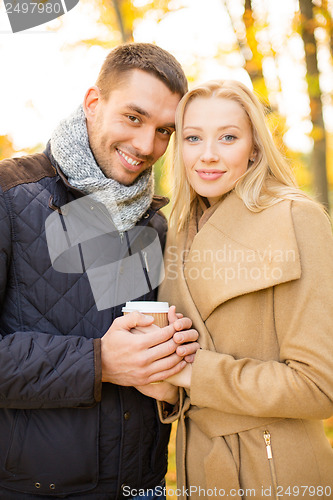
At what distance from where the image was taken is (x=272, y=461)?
213 cm

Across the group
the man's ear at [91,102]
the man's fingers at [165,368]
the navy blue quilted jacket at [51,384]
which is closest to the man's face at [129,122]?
the man's ear at [91,102]

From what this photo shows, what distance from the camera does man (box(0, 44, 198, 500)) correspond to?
84.9 inches

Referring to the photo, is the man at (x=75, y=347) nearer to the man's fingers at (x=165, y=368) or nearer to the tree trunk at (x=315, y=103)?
the man's fingers at (x=165, y=368)

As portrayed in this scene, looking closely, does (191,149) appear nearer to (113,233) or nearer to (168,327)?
(113,233)

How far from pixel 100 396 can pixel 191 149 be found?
1308mm

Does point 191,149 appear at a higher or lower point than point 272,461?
higher

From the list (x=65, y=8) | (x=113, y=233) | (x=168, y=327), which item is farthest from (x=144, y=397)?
(x=65, y=8)

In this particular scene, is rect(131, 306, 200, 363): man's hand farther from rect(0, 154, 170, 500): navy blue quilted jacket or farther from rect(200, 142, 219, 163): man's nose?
rect(200, 142, 219, 163): man's nose

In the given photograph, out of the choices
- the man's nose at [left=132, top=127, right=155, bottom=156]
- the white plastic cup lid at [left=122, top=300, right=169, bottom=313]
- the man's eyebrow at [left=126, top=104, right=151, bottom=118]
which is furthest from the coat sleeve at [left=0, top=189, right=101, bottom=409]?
the man's eyebrow at [left=126, top=104, right=151, bottom=118]

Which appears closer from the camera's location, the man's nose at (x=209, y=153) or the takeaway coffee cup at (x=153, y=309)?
the takeaway coffee cup at (x=153, y=309)

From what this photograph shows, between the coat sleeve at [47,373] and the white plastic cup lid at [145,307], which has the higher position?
the white plastic cup lid at [145,307]

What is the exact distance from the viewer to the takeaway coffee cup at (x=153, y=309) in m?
2.19

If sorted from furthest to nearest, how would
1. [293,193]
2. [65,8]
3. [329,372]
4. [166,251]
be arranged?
[65,8], [166,251], [293,193], [329,372]

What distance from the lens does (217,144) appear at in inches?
95.4
